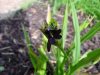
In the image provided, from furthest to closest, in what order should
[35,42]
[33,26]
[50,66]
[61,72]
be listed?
[33,26]
[35,42]
[50,66]
[61,72]

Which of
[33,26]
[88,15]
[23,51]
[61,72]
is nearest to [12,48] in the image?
[23,51]

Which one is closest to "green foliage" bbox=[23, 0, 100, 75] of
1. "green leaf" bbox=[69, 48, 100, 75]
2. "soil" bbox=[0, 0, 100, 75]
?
"green leaf" bbox=[69, 48, 100, 75]

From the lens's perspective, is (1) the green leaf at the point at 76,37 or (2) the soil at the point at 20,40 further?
(2) the soil at the point at 20,40

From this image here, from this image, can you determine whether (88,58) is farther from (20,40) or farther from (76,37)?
(20,40)

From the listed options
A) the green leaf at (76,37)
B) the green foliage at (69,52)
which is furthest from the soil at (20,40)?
the green leaf at (76,37)

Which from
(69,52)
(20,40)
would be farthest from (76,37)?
(20,40)

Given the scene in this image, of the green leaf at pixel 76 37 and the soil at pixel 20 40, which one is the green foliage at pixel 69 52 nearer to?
the green leaf at pixel 76 37

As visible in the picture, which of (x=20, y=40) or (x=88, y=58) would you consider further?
(x=20, y=40)

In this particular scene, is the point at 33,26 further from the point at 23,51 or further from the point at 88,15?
the point at 88,15
